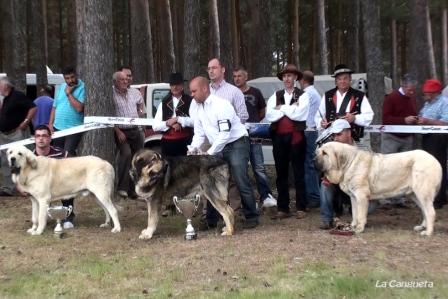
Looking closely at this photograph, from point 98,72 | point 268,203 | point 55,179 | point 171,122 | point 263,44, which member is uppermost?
point 263,44

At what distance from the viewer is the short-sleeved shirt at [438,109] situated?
9000 mm

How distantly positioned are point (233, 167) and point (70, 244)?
2311 mm

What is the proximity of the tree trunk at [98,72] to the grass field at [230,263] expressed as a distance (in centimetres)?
189

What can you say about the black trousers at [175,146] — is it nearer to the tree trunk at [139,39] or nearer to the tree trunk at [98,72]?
the tree trunk at [98,72]

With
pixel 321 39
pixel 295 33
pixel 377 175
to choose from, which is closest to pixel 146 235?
pixel 377 175

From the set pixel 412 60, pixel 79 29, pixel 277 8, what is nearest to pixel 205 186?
pixel 79 29

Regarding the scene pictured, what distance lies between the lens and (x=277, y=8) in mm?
33062

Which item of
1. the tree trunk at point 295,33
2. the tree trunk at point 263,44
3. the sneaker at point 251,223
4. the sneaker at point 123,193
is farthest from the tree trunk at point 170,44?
the sneaker at point 251,223

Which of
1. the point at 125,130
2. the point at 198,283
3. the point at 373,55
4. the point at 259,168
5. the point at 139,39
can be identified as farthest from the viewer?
the point at 139,39

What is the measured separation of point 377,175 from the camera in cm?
743

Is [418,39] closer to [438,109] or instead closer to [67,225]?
[438,109]

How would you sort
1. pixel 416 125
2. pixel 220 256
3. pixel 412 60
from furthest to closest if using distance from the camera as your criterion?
pixel 412 60, pixel 416 125, pixel 220 256

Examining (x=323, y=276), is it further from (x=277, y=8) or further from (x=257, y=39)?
(x=277, y=8)

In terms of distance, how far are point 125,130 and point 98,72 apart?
1102mm
